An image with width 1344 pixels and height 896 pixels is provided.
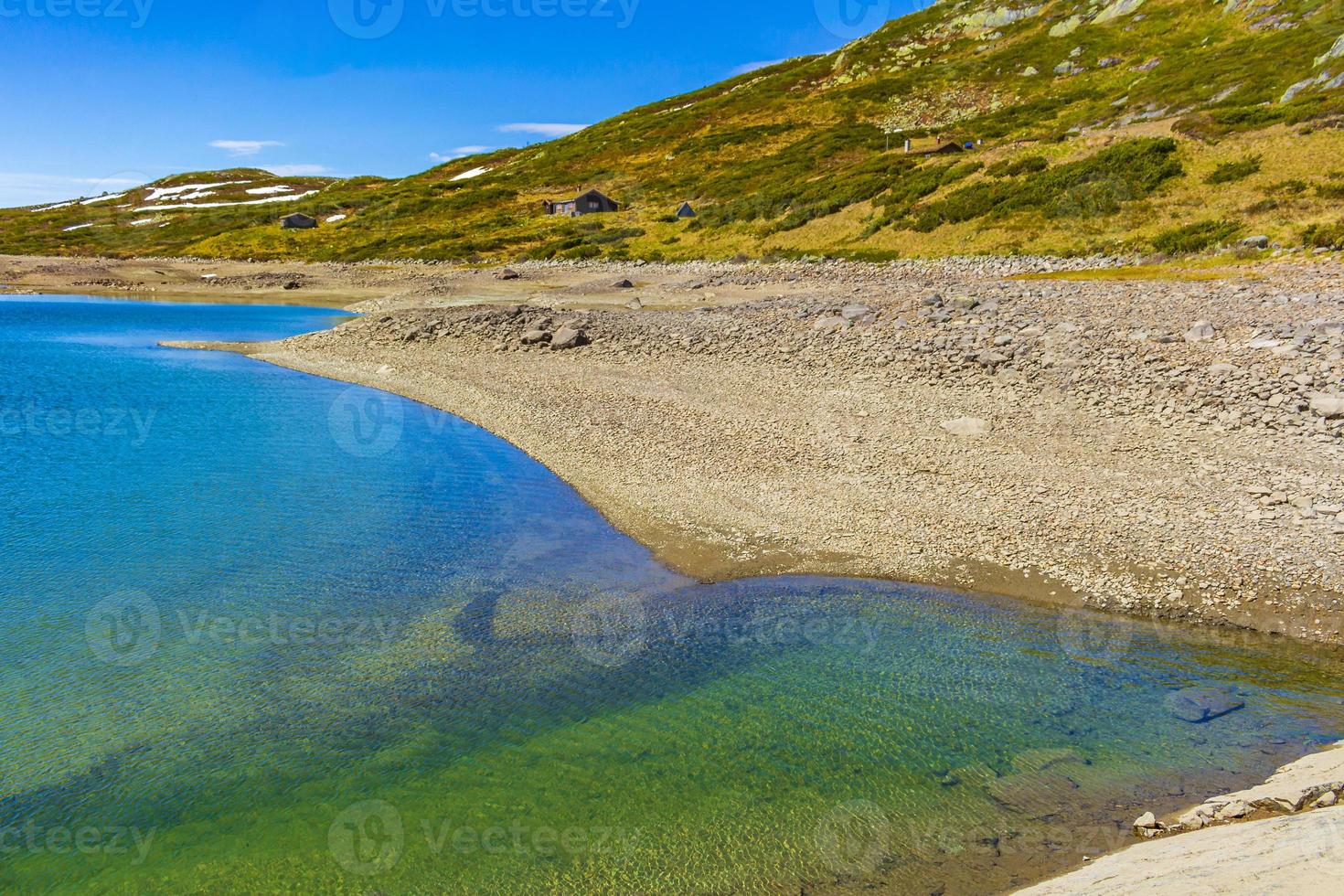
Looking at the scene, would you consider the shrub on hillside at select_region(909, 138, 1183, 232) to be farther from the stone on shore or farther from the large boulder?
the stone on shore

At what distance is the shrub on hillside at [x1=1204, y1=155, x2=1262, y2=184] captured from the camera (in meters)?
43.7

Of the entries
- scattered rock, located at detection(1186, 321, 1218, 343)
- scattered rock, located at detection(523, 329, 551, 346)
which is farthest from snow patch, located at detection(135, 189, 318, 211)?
scattered rock, located at detection(1186, 321, 1218, 343)

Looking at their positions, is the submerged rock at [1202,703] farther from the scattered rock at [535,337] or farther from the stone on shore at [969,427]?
the scattered rock at [535,337]

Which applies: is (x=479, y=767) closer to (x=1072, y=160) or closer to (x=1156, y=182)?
(x=1156, y=182)

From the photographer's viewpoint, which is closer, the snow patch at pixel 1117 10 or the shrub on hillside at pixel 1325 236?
the shrub on hillside at pixel 1325 236

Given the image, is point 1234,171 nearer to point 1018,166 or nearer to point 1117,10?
point 1018,166

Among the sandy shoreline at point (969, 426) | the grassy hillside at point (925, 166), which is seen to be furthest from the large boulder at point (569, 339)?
the grassy hillside at point (925, 166)

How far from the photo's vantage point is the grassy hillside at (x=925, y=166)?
151 ft

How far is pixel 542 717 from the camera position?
1114cm

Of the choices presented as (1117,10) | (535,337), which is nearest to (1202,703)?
(535,337)

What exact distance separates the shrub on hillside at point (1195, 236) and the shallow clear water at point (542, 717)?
113ft

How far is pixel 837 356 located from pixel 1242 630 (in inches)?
715

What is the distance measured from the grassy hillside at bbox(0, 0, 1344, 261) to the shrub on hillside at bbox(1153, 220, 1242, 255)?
0.12 m

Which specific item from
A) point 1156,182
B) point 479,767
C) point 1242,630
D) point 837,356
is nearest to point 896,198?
point 1156,182
